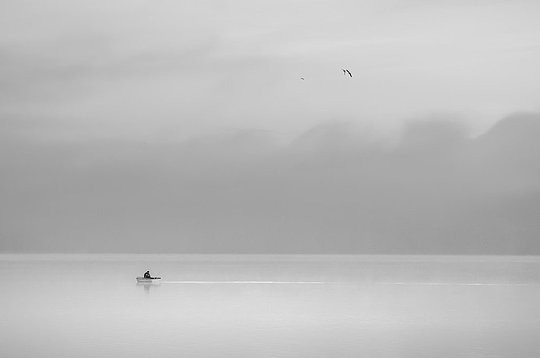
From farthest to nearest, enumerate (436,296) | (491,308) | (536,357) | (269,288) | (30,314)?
1. (269,288)
2. (436,296)
3. (491,308)
4. (30,314)
5. (536,357)

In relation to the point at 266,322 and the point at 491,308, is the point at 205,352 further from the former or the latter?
the point at 491,308

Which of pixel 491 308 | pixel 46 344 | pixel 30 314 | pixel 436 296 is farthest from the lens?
pixel 436 296

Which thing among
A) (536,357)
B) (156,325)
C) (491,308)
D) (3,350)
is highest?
(491,308)

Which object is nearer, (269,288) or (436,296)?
(436,296)

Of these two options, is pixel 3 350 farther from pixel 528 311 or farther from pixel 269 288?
pixel 269 288

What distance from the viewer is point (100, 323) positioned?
6141cm

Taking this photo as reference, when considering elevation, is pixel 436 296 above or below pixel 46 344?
above

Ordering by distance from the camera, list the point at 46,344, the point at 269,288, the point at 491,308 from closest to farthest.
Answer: the point at 46,344 < the point at 491,308 < the point at 269,288

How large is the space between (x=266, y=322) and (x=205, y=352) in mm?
16585

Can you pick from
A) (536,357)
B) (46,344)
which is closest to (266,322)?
(46,344)

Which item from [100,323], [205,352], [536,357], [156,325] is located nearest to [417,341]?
[536,357]

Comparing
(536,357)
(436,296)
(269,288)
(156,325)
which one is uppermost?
(269,288)

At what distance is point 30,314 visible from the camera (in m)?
68.9

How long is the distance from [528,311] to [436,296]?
826 inches
